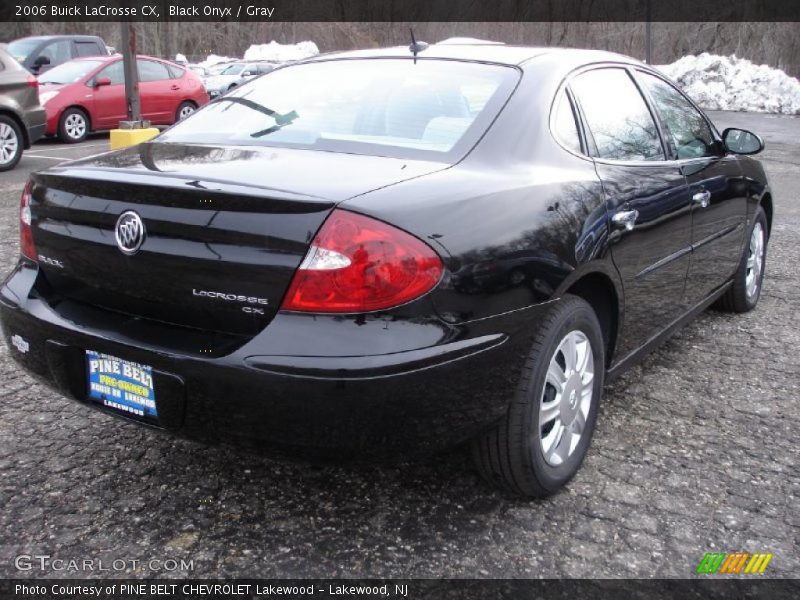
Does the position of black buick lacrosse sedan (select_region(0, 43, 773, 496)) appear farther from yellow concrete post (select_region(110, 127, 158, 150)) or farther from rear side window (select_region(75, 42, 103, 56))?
rear side window (select_region(75, 42, 103, 56))

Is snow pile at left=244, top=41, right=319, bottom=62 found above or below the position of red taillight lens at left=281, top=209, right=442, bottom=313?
above

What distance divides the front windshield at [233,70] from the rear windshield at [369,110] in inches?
988

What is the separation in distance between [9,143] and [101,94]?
3.82 meters

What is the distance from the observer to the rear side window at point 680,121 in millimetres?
3738

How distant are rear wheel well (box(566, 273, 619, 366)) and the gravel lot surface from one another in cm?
43

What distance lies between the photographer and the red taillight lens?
2131 millimetres

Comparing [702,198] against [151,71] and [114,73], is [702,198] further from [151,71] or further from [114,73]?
[151,71]

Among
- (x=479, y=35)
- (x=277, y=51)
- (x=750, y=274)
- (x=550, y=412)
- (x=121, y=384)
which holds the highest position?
(x=479, y=35)

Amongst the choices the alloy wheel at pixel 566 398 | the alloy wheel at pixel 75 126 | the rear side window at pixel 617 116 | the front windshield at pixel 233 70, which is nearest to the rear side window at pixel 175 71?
the alloy wheel at pixel 75 126

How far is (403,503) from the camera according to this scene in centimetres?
275

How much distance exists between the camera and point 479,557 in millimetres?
2463

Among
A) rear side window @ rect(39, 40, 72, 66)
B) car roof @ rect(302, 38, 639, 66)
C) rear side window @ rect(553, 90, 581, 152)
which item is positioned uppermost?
rear side window @ rect(39, 40, 72, 66)
